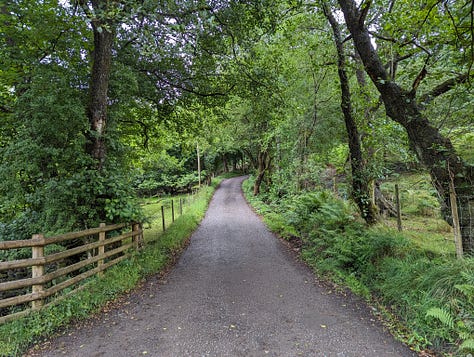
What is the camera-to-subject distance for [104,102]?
599 centimetres

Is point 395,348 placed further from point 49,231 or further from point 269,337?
point 49,231

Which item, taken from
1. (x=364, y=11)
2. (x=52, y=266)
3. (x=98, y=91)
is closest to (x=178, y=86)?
(x=98, y=91)

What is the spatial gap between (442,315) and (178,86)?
8.58m

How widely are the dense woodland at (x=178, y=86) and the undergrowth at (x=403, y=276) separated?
0.83ft

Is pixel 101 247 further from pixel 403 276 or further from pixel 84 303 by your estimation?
pixel 403 276

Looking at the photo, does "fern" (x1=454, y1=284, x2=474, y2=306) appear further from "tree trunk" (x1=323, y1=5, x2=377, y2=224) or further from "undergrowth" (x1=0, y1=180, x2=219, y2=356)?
"undergrowth" (x1=0, y1=180, x2=219, y2=356)

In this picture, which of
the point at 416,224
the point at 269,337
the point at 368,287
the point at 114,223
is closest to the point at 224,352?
the point at 269,337

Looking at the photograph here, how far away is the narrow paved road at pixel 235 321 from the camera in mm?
3088

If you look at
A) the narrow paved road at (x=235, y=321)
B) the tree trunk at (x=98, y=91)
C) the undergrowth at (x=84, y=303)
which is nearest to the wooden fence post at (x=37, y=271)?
the undergrowth at (x=84, y=303)

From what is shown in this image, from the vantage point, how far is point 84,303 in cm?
412

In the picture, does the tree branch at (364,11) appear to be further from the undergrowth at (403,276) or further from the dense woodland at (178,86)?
the undergrowth at (403,276)

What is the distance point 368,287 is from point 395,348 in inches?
61.5

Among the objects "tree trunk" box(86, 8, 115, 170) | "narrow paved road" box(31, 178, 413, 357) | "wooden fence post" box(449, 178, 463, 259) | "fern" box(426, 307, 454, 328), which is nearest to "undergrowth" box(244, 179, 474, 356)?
"fern" box(426, 307, 454, 328)

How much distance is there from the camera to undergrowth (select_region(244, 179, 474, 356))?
2.93m
